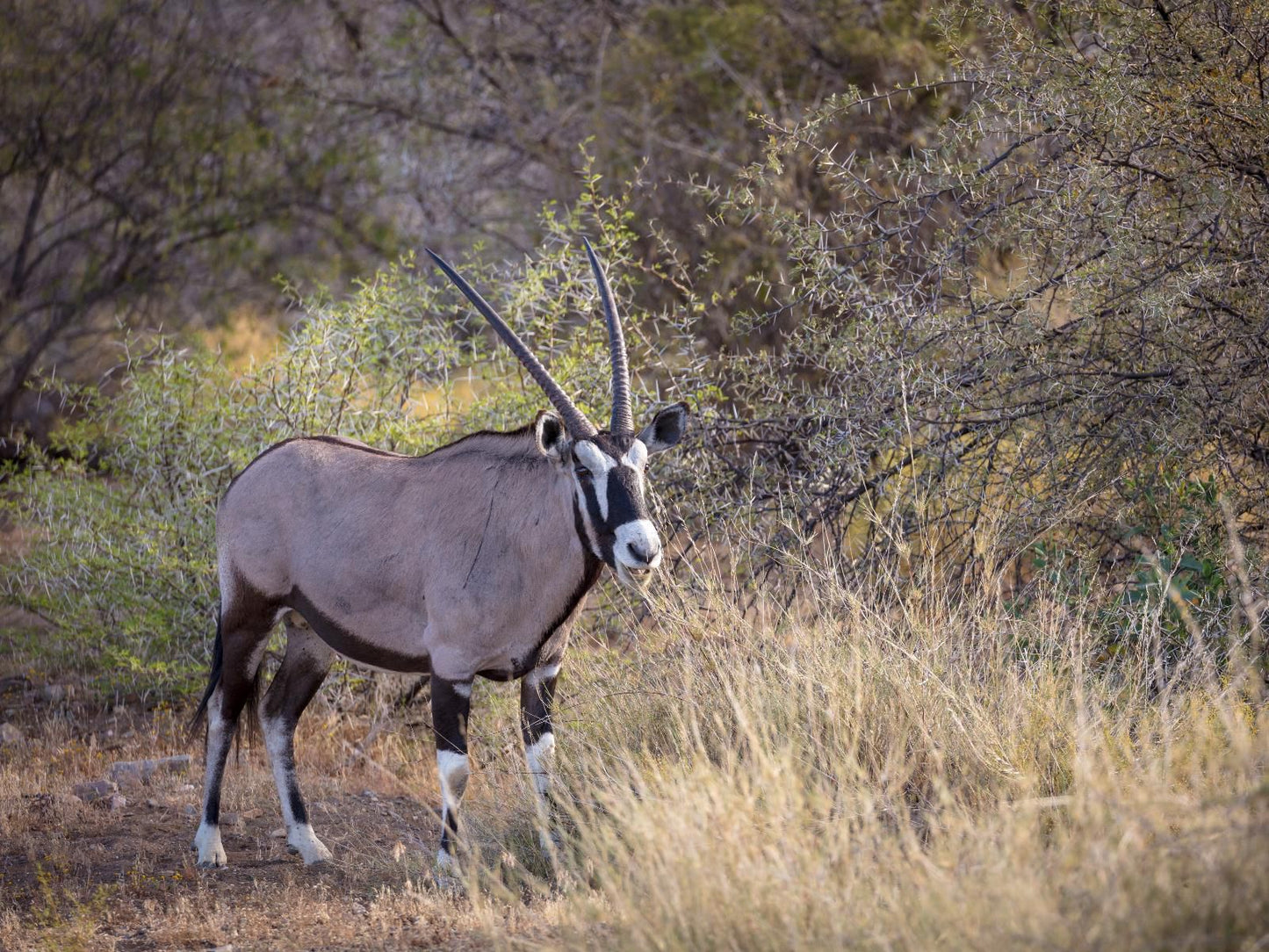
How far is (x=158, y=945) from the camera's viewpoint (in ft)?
15.1

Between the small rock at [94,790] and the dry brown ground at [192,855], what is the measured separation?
0.05m

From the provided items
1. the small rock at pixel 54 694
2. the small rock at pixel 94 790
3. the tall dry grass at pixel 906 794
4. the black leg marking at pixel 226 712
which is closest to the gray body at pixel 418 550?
the black leg marking at pixel 226 712

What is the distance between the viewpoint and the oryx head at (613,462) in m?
4.84

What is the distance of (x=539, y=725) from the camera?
→ 17.8 feet

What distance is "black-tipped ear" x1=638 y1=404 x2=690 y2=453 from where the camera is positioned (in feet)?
17.3

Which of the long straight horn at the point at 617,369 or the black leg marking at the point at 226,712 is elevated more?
the long straight horn at the point at 617,369

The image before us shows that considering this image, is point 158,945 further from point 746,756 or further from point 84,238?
point 84,238

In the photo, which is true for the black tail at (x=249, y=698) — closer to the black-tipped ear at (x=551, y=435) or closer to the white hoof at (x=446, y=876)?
the white hoof at (x=446, y=876)

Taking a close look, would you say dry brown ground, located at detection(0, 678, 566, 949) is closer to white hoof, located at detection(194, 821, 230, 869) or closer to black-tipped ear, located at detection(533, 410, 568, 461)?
white hoof, located at detection(194, 821, 230, 869)

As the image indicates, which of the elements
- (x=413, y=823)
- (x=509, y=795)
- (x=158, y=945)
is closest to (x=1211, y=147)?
(x=509, y=795)

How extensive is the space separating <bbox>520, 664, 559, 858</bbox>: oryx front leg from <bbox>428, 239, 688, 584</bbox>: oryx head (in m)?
0.66

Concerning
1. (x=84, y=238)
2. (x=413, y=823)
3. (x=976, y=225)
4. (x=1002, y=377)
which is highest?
(x=84, y=238)

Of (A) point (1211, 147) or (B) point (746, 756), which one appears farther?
(A) point (1211, 147)

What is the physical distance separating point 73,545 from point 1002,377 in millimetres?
5529
